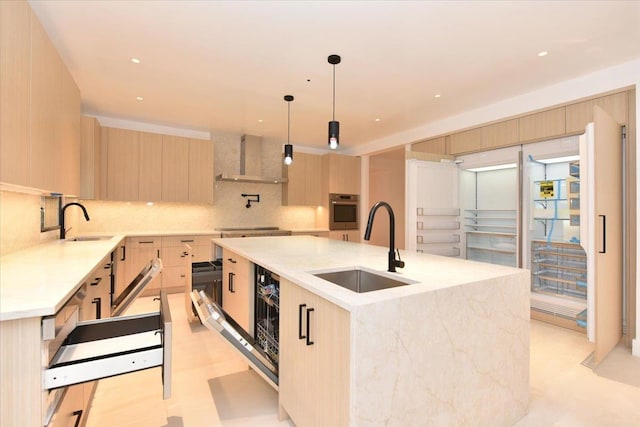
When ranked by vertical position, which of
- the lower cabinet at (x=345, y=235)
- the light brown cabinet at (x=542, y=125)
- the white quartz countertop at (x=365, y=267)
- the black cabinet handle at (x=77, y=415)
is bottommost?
the black cabinet handle at (x=77, y=415)

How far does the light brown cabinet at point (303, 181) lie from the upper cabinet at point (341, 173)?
0.17 meters

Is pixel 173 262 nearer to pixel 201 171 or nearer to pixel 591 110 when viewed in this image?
pixel 201 171

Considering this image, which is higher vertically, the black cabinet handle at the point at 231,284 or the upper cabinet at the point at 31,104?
the upper cabinet at the point at 31,104

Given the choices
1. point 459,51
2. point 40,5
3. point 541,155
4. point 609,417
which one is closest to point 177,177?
point 40,5

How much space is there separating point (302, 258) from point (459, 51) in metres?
2.21

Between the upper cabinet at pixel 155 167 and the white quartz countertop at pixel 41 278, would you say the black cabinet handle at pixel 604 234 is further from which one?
the upper cabinet at pixel 155 167

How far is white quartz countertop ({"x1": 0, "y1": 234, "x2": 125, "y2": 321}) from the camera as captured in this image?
1.02 meters

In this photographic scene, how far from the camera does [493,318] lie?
1.55m

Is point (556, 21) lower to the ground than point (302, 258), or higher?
higher

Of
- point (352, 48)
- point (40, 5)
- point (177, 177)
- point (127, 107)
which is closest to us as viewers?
point (40, 5)

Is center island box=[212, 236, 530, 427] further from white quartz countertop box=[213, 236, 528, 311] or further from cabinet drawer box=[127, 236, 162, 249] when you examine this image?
cabinet drawer box=[127, 236, 162, 249]

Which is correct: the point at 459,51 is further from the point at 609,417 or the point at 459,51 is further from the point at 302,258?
the point at 609,417

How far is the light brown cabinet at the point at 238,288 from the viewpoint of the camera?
2320 mm

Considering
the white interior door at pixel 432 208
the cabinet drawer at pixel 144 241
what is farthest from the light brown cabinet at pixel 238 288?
the white interior door at pixel 432 208
